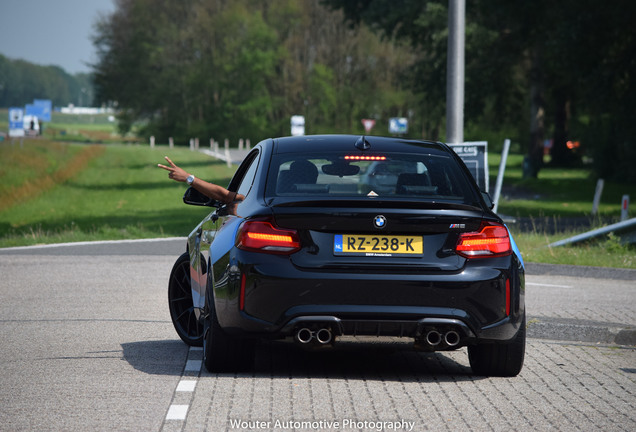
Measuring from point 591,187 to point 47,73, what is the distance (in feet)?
505

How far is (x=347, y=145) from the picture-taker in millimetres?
7633

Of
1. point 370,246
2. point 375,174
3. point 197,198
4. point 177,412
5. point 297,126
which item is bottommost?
point 297,126

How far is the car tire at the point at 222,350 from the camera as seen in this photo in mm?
7153

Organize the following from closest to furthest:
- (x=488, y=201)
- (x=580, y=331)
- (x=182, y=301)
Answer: (x=488, y=201) < (x=182, y=301) < (x=580, y=331)

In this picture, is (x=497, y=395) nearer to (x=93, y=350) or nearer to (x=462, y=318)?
(x=462, y=318)

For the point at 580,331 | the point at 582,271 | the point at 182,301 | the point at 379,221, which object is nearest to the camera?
the point at 379,221

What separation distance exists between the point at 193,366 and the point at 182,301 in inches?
53.5

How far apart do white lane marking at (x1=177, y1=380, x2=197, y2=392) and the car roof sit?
5.37 feet

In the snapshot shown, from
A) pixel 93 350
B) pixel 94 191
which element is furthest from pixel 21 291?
pixel 94 191

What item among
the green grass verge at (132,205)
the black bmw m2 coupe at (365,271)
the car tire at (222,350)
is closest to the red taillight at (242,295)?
the black bmw m2 coupe at (365,271)

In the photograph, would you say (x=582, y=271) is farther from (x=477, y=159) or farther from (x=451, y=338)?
(x=451, y=338)

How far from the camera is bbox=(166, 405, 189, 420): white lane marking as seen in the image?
597 centimetres

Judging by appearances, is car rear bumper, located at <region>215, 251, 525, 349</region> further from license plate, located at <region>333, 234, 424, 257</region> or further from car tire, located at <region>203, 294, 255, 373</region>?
car tire, located at <region>203, 294, 255, 373</region>

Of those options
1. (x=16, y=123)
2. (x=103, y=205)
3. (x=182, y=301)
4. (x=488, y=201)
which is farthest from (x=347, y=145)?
(x=16, y=123)
